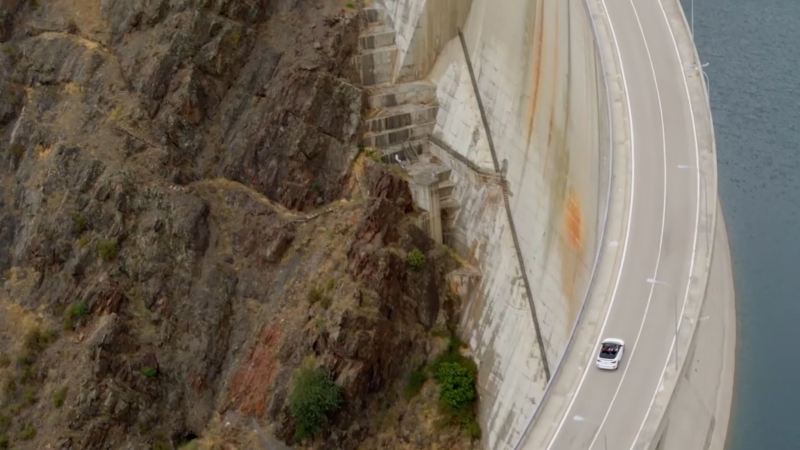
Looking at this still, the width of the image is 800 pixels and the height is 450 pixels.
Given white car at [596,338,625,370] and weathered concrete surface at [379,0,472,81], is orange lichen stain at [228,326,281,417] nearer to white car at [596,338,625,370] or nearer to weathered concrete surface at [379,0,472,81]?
weathered concrete surface at [379,0,472,81]

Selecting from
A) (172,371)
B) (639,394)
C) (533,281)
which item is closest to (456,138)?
(533,281)

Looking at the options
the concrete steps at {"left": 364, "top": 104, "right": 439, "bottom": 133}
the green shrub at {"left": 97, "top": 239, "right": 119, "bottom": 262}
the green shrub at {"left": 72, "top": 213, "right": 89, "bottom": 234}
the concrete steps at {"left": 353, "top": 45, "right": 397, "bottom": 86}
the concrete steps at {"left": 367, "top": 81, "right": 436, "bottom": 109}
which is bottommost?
the green shrub at {"left": 97, "top": 239, "right": 119, "bottom": 262}

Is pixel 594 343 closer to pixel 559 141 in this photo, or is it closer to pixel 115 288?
pixel 559 141

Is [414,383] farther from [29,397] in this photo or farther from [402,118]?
[29,397]

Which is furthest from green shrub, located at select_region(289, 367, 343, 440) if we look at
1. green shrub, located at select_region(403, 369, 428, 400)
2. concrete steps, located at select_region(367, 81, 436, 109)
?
concrete steps, located at select_region(367, 81, 436, 109)

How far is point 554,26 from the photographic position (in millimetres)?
53156

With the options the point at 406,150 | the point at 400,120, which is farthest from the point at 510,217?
the point at 400,120

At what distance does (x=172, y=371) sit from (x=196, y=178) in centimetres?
1071

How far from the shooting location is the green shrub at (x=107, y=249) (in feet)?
202

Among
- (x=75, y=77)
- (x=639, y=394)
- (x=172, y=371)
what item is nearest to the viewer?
(x=639, y=394)

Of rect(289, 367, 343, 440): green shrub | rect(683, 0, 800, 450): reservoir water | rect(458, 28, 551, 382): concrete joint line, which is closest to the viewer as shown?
rect(458, 28, 551, 382): concrete joint line

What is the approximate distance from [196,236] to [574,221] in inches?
879

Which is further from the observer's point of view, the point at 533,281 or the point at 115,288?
the point at 115,288

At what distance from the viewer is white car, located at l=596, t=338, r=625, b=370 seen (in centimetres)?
4034
